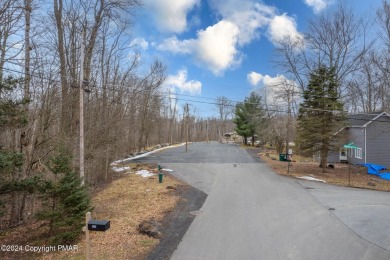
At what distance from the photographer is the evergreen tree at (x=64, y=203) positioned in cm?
742

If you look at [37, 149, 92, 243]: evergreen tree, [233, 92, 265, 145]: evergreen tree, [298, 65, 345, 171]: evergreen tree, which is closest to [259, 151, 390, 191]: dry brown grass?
[298, 65, 345, 171]: evergreen tree

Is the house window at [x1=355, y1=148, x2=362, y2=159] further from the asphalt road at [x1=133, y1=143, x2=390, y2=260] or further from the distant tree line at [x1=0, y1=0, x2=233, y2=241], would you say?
the distant tree line at [x1=0, y1=0, x2=233, y2=241]

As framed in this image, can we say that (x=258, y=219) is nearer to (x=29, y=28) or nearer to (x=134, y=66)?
(x=29, y=28)

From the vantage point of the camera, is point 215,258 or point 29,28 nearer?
point 215,258

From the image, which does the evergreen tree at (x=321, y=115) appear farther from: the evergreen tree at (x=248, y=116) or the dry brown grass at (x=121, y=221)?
the evergreen tree at (x=248, y=116)

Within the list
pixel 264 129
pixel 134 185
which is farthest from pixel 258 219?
pixel 264 129

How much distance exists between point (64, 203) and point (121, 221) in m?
2.28

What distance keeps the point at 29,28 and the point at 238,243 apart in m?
9.68

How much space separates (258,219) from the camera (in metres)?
9.43

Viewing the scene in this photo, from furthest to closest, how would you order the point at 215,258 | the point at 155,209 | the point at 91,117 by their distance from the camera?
1. the point at 91,117
2. the point at 155,209
3. the point at 215,258

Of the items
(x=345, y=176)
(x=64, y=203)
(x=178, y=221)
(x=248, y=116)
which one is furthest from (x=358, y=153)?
(x=64, y=203)

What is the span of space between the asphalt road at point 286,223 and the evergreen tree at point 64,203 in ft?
9.59

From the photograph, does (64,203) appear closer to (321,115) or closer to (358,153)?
(321,115)

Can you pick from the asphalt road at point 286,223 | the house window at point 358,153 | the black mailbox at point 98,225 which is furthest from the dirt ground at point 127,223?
the house window at point 358,153
